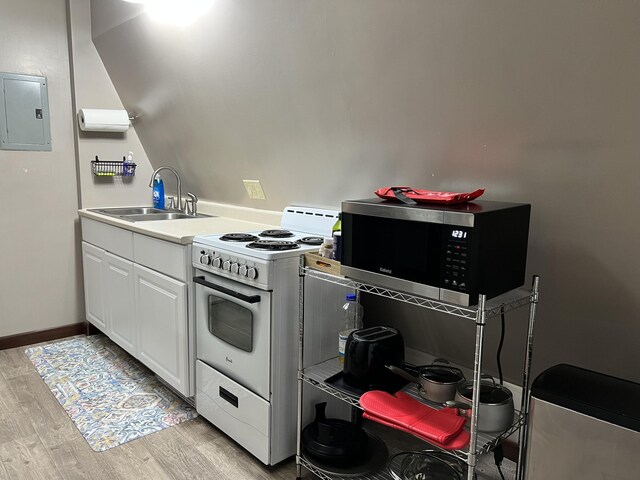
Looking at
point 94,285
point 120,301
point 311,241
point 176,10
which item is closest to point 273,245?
point 311,241

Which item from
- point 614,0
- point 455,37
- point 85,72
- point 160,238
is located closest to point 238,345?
point 160,238

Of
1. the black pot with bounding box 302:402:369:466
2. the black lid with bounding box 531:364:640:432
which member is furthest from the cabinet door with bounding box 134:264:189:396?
the black lid with bounding box 531:364:640:432

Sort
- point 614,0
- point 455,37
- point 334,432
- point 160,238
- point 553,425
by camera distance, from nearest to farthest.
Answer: point 614,0 → point 553,425 → point 455,37 → point 334,432 → point 160,238

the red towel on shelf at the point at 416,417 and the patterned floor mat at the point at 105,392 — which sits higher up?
the red towel on shelf at the point at 416,417

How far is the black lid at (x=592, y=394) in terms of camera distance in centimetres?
130

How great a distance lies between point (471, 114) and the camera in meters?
1.70

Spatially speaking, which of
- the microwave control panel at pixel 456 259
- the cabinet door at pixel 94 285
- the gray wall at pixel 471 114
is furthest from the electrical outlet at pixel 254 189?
the microwave control panel at pixel 456 259

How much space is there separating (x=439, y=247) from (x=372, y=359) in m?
0.57

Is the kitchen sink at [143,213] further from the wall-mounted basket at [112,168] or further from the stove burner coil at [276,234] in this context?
the stove burner coil at [276,234]

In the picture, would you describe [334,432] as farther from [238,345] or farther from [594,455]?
A: [594,455]

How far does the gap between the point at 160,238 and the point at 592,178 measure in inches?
74.9

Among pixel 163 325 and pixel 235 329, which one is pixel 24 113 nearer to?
pixel 163 325

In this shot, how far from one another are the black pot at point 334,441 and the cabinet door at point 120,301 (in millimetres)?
1318

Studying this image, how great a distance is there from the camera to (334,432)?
2.08 metres
